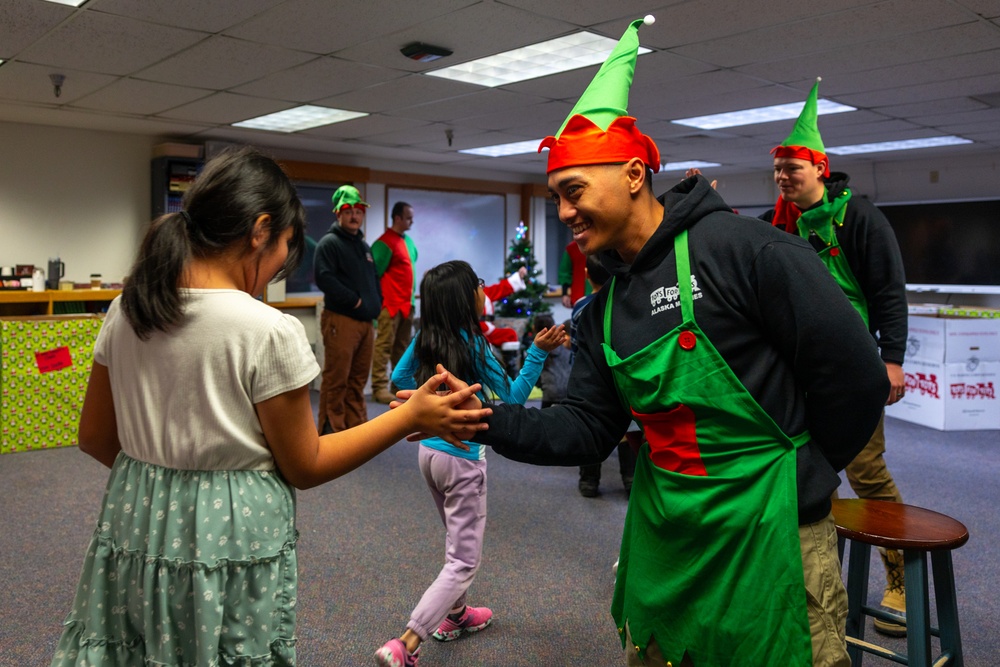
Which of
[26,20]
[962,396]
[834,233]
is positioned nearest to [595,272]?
[834,233]

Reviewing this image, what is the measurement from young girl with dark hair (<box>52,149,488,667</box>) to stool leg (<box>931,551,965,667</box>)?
1501mm

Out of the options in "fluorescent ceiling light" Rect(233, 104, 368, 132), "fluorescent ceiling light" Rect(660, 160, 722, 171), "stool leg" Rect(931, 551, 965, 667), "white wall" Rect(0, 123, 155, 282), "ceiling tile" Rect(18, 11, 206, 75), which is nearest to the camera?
"stool leg" Rect(931, 551, 965, 667)

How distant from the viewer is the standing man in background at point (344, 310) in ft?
17.1

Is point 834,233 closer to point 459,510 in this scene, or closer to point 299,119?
point 459,510

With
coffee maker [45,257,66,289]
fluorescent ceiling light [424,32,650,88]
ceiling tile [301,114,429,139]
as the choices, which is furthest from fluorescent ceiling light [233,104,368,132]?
coffee maker [45,257,66,289]

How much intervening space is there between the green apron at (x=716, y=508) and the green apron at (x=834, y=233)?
134 centimetres

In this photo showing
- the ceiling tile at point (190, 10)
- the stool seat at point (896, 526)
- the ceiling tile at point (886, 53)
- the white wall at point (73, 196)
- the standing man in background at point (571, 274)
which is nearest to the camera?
the stool seat at point (896, 526)

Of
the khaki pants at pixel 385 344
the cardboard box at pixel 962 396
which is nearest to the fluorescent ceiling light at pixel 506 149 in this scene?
the khaki pants at pixel 385 344

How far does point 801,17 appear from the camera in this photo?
3.51 m

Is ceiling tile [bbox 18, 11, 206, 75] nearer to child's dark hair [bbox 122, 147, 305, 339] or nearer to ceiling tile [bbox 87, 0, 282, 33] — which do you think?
ceiling tile [bbox 87, 0, 282, 33]

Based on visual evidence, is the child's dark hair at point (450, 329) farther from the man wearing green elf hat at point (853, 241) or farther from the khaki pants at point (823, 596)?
the khaki pants at point (823, 596)

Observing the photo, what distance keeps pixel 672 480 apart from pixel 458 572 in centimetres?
120

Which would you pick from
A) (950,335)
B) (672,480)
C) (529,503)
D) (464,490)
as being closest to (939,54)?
(950,335)

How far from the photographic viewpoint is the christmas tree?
8.57 metres
